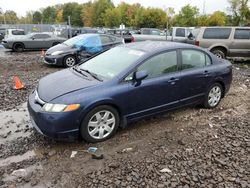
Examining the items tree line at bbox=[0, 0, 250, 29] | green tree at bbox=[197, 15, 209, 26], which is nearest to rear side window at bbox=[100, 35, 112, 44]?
tree line at bbox=[0, 0, 250, 29]

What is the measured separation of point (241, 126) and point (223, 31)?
846 centimetres

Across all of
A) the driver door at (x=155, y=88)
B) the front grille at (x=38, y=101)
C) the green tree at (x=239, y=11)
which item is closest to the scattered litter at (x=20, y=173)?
the front grille at (x=38, y=101)

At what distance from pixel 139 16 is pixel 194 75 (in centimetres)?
4303

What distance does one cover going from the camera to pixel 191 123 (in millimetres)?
5312

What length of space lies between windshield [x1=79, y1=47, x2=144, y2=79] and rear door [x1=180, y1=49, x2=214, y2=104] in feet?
3.32

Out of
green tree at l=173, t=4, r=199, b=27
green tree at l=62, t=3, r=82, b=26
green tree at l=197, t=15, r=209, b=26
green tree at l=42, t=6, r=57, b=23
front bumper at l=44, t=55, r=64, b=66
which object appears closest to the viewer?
front bumper at l=44, t=55, r=64, b=66

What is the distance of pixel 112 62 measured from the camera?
5.01 metres

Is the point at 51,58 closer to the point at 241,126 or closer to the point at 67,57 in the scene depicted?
the point at 67,57

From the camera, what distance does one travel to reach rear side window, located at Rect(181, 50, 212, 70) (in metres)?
5.33

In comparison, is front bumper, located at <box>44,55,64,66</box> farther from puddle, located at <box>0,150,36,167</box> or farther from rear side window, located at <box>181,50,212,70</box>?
puddle, located at <box>0,150,36,167</box>

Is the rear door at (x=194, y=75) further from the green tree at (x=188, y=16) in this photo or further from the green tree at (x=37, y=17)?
the green tree at (x=37, y=17)

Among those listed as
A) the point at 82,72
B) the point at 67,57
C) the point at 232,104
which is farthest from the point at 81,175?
the point at 67,57

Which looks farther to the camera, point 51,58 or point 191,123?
point 51,58

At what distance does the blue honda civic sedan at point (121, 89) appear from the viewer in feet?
13.3
